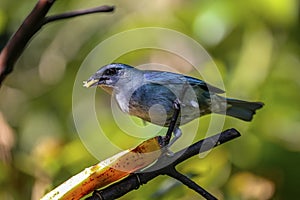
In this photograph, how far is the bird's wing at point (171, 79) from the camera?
3.06 feet

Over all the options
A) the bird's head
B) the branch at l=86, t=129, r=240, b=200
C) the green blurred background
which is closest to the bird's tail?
the green blurred background

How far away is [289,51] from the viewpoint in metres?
1.67

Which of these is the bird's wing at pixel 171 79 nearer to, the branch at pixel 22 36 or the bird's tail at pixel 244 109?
the bird's tail at pixel 244 109

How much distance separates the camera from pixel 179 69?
165 cm

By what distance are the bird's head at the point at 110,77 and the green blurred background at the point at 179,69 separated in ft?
0.62

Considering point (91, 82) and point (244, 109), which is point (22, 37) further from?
point (244, 109)

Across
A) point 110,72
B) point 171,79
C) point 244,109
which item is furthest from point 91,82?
point 244,109

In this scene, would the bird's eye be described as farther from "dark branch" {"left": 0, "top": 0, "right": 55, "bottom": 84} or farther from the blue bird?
"dark branch" {"left": 0, "top": 0, "right": 55, "bottom": 84}

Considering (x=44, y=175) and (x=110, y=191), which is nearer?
(x=110, y=191)

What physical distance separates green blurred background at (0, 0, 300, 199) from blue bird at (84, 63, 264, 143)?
13 cm

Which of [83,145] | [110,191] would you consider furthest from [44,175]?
[110,191]

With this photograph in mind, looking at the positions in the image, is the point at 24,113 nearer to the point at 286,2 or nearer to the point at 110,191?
the point at 286,2

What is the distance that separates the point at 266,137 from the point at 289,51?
43 centimetres

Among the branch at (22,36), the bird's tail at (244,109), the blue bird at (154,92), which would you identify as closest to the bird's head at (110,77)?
the blue bird at (154,92)
